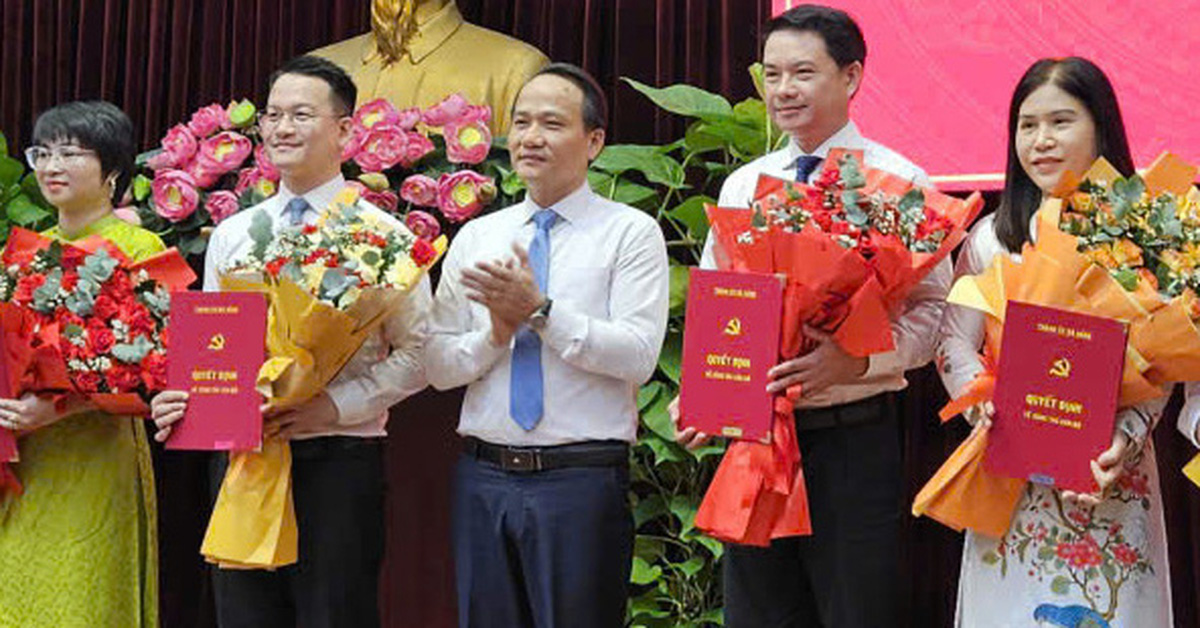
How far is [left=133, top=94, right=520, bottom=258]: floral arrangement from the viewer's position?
329cm

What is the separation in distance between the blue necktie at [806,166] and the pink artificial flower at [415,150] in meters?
0.94

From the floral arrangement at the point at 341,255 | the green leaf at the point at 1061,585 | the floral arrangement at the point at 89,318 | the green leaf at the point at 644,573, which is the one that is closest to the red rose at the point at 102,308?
the floral arrangement at the point at 89,318

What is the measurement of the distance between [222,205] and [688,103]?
1.02 metres

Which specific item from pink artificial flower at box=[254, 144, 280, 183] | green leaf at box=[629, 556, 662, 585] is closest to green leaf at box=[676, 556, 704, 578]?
green leaf at box=[629, 556, 662, 585]

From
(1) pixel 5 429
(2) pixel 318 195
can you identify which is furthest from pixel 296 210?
(1) pixel 5 429

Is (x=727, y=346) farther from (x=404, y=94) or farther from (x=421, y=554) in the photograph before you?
(x=404, y=94)

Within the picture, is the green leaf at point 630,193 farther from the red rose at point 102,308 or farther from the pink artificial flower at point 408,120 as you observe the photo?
the red rose at point 102,308

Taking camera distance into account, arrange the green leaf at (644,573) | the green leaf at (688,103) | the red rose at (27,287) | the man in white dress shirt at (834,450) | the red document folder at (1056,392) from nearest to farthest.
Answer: the red document folder at (1056,392)
the man in white dress shirt at (834,450)
the red rose at (27,287)
the green leaf at (644,573)
the green leaf at (688,103)

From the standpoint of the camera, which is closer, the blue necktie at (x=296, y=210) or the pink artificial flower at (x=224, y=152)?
the blue necktie at (x=296, y=210)

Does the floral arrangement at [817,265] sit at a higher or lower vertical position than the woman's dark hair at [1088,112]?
lower

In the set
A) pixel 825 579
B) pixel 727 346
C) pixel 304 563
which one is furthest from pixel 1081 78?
pixel 304 563

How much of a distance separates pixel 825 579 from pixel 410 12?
2085 millimetres

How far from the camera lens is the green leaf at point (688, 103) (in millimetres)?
3432

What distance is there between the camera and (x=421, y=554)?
142 inches
